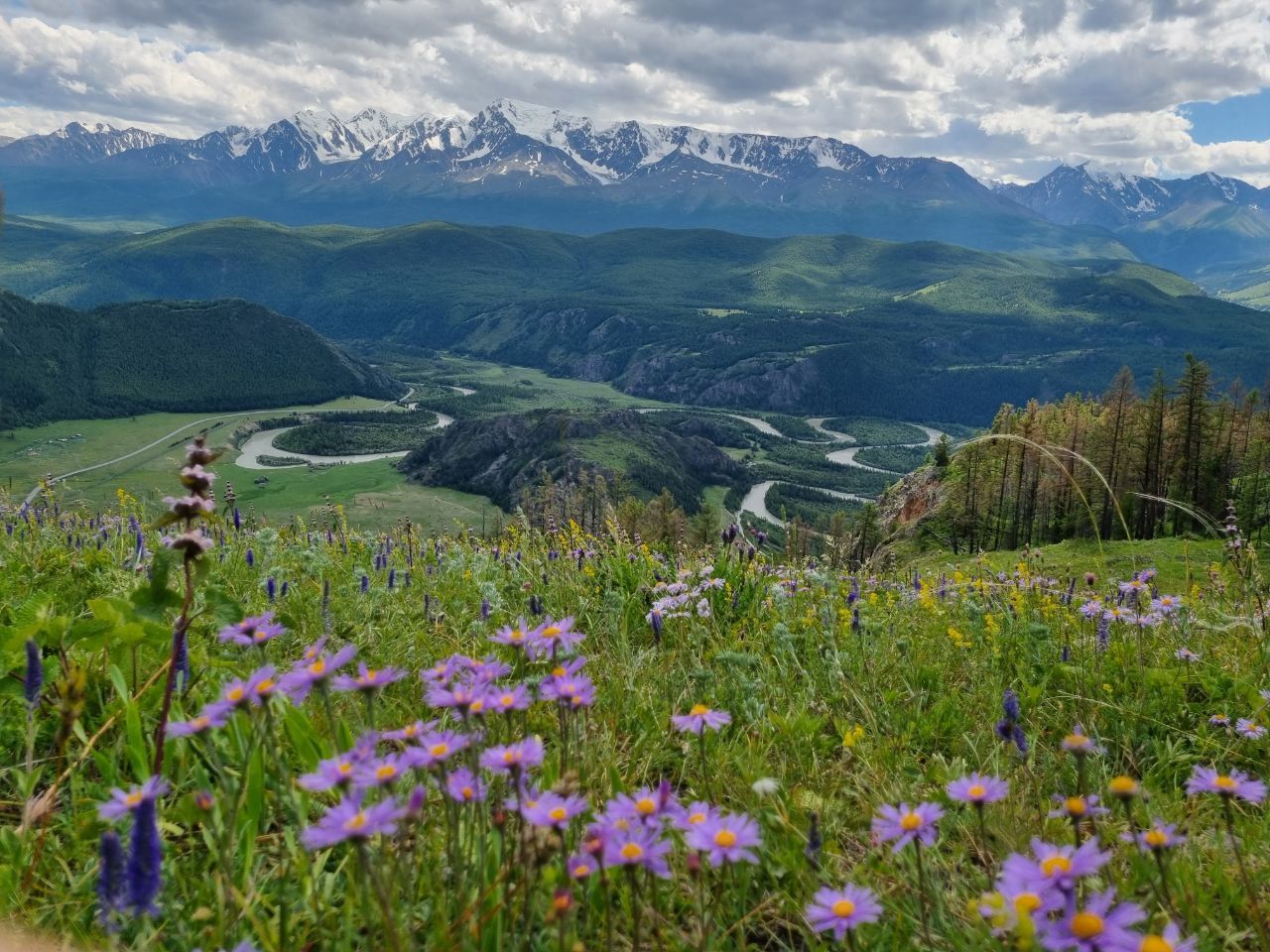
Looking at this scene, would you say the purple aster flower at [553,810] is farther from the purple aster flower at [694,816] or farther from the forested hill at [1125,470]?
the forested hill at [1125,470]

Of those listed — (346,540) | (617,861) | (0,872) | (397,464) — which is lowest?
(397,464)

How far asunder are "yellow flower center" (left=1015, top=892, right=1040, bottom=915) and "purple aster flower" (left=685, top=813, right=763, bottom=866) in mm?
513

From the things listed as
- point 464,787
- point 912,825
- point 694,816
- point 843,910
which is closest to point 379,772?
point 464,787

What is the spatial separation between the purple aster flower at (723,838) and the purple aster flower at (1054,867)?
1.71 ft

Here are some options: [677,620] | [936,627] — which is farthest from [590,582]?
[936,627]

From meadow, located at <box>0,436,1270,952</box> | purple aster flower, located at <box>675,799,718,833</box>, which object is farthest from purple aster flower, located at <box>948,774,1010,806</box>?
purple aster flower, located at <box>675,799,718,833</box>

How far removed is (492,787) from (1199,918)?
218 centimetres

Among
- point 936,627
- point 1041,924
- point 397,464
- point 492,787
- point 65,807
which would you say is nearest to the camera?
point 1041,924

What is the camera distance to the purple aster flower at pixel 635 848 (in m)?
1.61

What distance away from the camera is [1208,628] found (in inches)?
224

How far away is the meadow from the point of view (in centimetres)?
185

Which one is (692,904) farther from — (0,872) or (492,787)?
(0,872)

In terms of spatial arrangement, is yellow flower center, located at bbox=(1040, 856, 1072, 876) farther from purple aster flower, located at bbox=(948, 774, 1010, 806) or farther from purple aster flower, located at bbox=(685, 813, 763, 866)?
purple aster flower, located at bbox=(685, 813, 763, 866)

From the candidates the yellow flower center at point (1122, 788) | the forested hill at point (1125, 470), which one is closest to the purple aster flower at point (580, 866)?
the yellow flower center at point (1122, 788)
